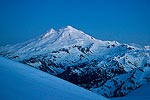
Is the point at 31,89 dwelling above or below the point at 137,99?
below

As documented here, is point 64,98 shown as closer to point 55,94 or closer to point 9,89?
point 55,94

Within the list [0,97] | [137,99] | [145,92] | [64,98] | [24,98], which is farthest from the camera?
[145,92]

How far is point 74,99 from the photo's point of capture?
388 centimetres

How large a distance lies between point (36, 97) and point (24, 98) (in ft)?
A: 0.71

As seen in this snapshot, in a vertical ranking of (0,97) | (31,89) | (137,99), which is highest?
(137,99)

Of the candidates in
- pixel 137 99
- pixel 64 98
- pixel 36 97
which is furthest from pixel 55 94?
pixel 137 99

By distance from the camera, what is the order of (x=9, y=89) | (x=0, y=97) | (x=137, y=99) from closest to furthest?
(x=0, y=97), (x=9, y=89), (x=137, y=99)

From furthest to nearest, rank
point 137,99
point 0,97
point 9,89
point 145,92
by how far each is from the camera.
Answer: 1. point 145,92
2. point 137,99
3. point 9,89
4. point 0,97

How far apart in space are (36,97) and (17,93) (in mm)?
225

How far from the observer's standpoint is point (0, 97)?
3.05 m

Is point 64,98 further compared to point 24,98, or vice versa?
point 64,98

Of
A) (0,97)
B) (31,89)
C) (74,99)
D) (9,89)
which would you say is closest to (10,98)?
(0,97)

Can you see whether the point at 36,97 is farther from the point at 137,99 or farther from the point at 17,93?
the point at 137,99

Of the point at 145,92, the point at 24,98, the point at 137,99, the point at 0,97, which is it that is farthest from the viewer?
the point at 145,92
